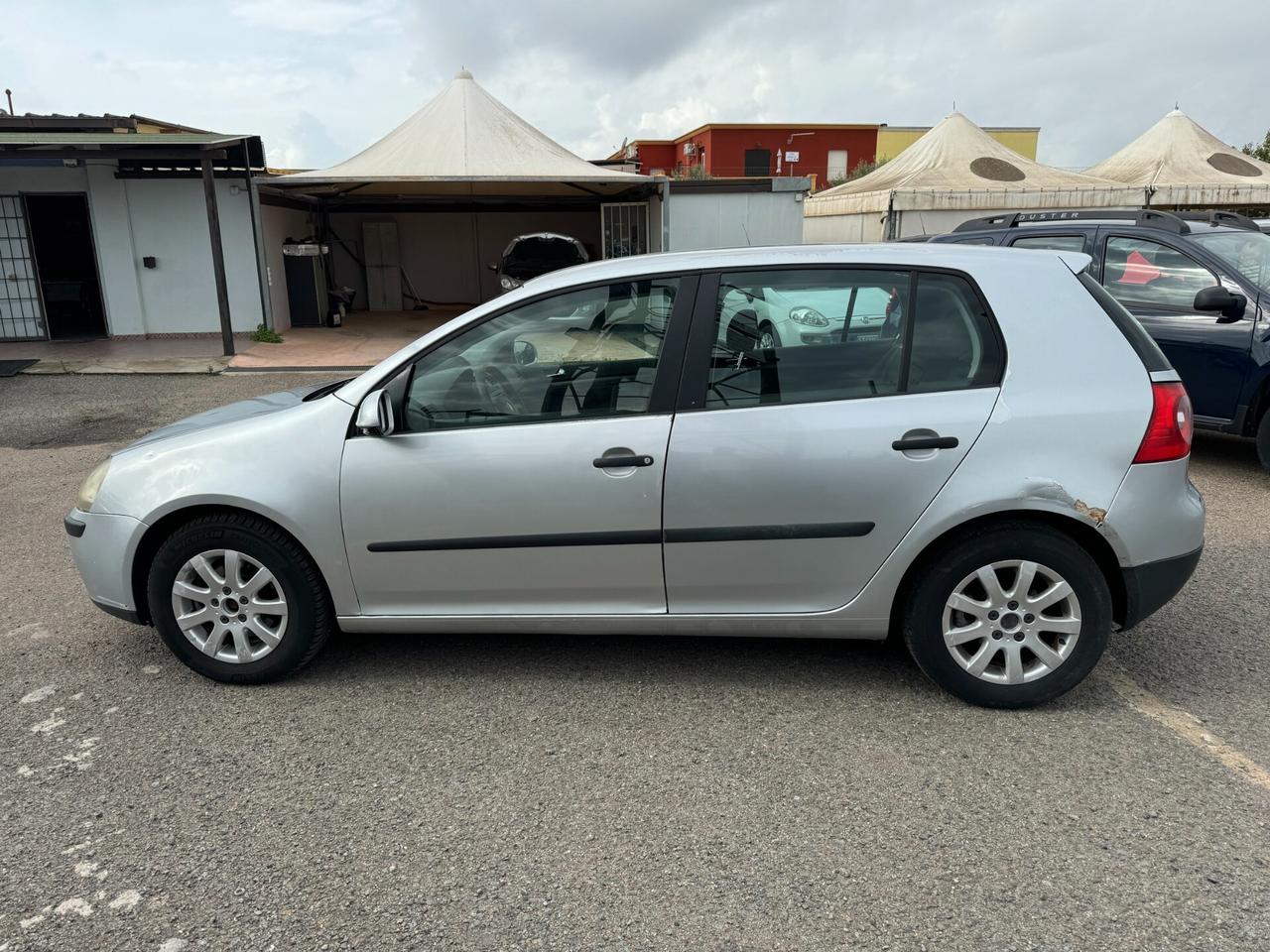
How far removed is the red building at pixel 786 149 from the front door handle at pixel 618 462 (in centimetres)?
4330

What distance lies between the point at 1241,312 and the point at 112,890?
6.91m

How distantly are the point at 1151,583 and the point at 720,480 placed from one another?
1.57 metres

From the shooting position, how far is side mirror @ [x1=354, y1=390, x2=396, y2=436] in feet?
10.7

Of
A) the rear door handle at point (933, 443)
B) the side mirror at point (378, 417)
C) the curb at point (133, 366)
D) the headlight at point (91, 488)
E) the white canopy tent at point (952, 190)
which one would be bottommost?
the curb at point (133, 366)

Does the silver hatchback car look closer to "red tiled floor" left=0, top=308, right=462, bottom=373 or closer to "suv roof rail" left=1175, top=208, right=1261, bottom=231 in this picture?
"suv roof rail" left=1175, top=208, right=1261, bottom=231

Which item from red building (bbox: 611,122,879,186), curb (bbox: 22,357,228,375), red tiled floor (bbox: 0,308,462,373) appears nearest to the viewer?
curb (bbox: 22,357,228,375)

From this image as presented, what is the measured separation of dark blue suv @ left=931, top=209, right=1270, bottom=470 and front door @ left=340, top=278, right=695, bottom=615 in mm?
4699

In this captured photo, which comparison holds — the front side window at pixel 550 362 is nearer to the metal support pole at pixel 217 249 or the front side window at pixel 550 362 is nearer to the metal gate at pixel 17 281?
the metal support pole at pixel 217 249

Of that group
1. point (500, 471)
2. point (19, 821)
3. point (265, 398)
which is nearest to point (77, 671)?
point (19, 821)

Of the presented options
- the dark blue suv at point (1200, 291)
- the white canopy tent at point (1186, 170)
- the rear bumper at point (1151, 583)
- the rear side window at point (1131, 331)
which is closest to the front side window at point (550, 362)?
the rear side window at point (1131, 331)

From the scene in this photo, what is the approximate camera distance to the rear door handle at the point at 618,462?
125 inches

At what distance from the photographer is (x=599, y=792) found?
2.83 metres

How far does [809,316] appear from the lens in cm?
330

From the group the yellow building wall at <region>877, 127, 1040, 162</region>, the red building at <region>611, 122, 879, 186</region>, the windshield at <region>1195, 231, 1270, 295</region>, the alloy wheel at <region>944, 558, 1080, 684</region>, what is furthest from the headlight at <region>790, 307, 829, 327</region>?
the yellow building wall at <region>877, 127, 1040, 162</region>
